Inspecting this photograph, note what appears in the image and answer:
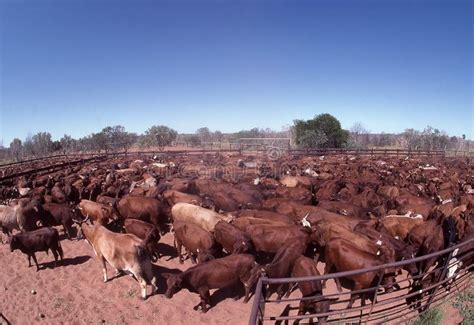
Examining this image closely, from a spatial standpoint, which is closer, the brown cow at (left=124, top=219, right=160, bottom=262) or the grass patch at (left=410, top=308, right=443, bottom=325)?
the grass patch at (left=410, top=308, right=443, bottom=325)

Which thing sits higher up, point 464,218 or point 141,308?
point 464,218

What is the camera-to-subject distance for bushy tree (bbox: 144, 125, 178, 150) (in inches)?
2335

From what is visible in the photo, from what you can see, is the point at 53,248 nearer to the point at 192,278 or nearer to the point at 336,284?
the point at 192,278

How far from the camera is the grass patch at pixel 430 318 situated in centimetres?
553

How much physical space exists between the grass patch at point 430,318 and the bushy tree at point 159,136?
54315mm

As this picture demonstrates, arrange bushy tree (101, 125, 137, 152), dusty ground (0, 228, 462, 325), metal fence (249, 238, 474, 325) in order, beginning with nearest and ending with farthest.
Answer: metal fence (249, 238, 474, 325) → dusty ground (0, 228, 462, 325) → bushy tree (101, 125, 137, 152)

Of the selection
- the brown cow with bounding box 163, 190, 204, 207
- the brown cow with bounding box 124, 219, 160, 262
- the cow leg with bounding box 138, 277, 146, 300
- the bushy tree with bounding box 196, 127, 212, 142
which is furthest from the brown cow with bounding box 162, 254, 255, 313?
the bushy tree with bounding box 196, 127, 212, 142

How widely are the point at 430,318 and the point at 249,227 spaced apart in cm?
455

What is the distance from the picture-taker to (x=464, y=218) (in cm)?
970

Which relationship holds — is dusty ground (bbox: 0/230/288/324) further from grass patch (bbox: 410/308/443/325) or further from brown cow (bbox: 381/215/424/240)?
brown cow (bbox: 381/215/424/240)

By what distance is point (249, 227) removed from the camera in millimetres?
8961

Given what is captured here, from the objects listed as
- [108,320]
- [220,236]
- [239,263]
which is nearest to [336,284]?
[239,263]

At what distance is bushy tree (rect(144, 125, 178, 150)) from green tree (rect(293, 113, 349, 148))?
24.9 metres

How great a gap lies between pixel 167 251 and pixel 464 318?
721cm
